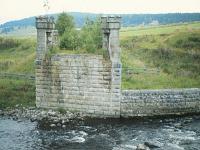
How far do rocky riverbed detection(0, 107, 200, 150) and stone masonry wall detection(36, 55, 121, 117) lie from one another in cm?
70

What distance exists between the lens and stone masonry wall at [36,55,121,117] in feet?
85.6

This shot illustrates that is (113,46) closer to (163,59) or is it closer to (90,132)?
(90,132)

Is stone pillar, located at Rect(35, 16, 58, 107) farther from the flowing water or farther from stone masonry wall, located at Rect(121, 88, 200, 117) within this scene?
stone masonry wall, located at Rect(121, 88, 200, 117)

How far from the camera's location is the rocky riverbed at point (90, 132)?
21.7 meters

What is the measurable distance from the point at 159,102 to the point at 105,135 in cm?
560

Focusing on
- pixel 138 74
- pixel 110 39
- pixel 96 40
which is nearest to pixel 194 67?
A: pixel 138 74

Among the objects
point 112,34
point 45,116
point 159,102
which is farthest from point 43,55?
point 159,102

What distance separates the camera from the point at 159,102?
27188 millimetres

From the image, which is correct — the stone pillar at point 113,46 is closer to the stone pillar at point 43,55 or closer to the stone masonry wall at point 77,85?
the stone masonry wall at point 77,85

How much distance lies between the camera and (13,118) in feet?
88.1

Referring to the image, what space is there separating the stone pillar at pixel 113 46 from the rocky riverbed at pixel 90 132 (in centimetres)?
195

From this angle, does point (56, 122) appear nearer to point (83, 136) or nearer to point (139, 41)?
point (83, 136)

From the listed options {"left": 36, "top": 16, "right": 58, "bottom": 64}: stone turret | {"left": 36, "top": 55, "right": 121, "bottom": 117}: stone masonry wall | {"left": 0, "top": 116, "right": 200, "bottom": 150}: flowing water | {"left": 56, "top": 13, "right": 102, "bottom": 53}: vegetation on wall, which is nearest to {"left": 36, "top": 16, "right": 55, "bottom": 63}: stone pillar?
{"left": 36, "top": 16, "right": 58, "bottom": 64}: stone turret

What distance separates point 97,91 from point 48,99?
372cm
